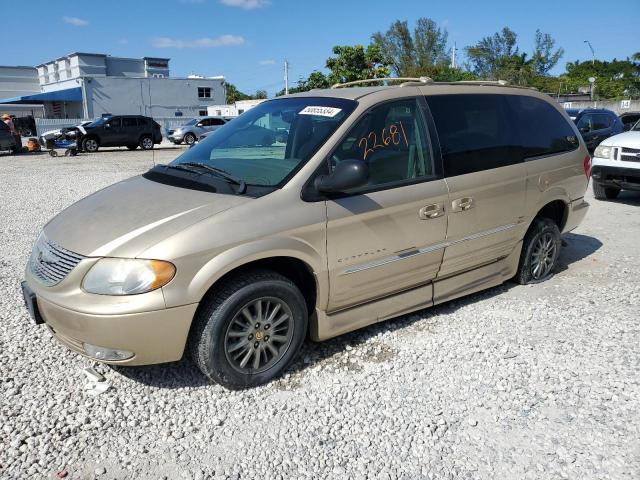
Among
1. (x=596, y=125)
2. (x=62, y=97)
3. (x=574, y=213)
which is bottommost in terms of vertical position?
(x=574, y=213)

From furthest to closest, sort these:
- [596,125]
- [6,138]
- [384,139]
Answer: [6,138] → [596,125] → [384,139]

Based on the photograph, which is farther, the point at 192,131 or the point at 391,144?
the point at 192,131

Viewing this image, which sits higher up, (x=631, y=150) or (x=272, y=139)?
(x=272, y=139)

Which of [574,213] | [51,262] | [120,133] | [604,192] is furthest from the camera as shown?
[120,133]

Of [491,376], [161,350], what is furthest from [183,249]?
[491,376]

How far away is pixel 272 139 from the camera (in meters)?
3.95

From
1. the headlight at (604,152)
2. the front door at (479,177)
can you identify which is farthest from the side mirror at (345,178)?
the headlight at (604,152)

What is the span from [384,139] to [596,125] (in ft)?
40.0

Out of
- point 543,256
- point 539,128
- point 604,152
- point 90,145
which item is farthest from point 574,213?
point 90,145

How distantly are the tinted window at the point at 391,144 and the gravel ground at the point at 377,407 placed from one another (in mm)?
1254

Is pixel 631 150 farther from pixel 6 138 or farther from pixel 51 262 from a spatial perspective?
pixel 6 138

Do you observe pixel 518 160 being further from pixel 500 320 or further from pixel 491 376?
pixel 491 376

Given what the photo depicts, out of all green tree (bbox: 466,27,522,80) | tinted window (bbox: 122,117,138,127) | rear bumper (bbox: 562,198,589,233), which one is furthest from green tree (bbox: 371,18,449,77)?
rear bumper (bbox: 562,198,589,233)

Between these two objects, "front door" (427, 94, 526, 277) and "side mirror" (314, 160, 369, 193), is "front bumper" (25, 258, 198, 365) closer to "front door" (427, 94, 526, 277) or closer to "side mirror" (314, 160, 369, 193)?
"side mirror" (314, 160, 369, 193)
